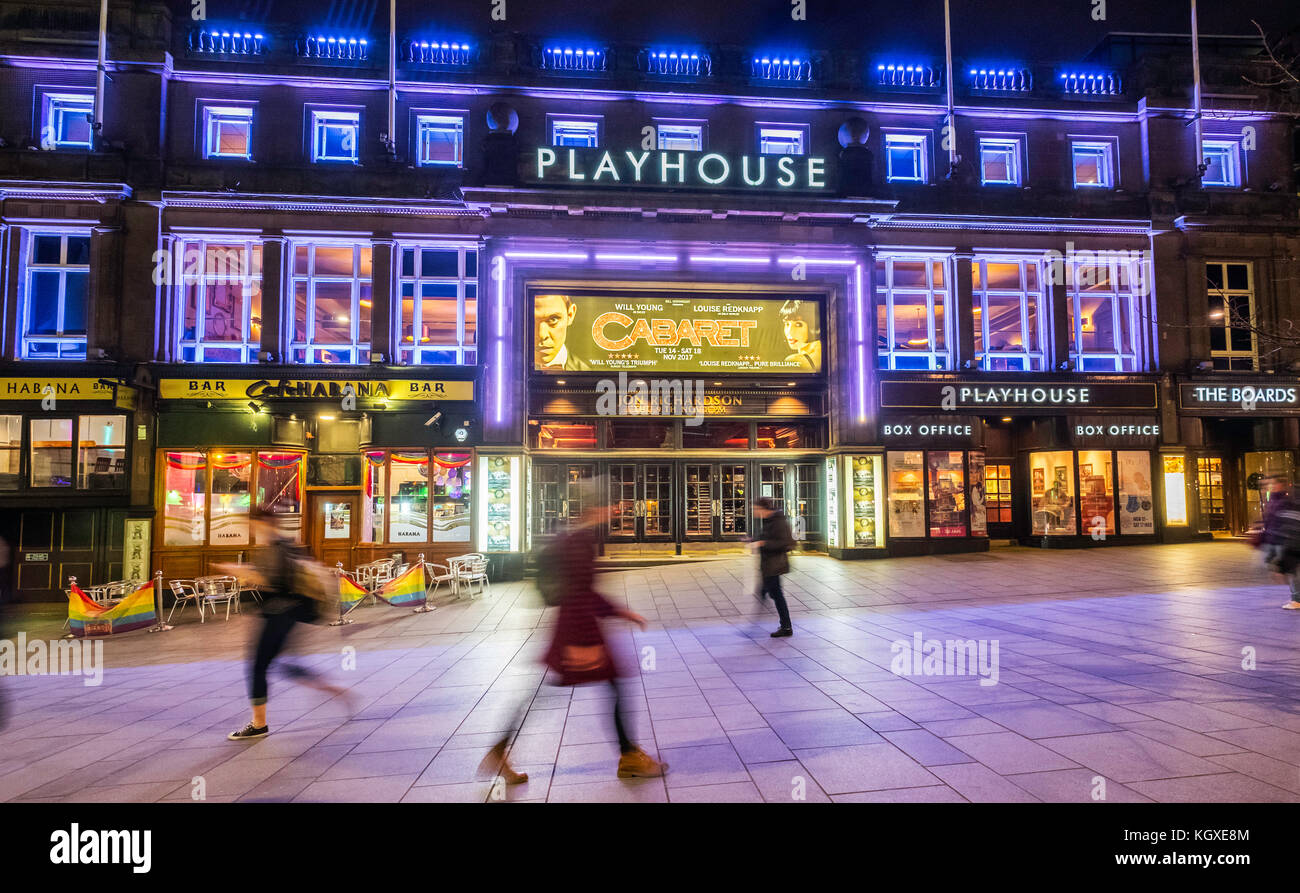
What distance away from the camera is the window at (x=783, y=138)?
59.1 feet

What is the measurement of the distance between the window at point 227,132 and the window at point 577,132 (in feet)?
28.0

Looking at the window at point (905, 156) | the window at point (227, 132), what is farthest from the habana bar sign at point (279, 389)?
the window at point (905, 156)

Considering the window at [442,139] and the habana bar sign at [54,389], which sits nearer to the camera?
the habana bar sign at [54,389]

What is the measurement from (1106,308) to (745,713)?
19.5m

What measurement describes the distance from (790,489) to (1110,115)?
1537 centimetres

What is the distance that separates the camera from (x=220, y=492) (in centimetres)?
1528

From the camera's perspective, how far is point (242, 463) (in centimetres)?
1543

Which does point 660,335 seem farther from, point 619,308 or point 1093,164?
point 1093,164

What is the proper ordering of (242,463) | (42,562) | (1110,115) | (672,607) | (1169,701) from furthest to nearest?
(1110,115)
(242,463)
(42,562)
(672,607)
(1169,701)

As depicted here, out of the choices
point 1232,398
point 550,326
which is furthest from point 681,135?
point 1232,398

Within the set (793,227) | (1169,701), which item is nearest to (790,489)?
(793,227)

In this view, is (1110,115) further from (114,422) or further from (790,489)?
(114,422)

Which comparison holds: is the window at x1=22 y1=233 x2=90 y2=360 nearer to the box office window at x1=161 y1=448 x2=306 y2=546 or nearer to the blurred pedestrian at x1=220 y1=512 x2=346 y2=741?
the box office window at x1=161 y1=448 x2=306 y2=546

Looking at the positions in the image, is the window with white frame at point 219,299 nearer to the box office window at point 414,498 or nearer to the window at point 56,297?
the window at point 56,297
